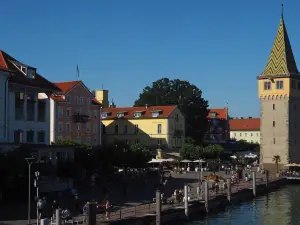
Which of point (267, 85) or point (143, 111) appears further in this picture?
point (143, 111)

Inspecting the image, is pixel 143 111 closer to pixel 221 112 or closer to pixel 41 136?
pixel 221 112

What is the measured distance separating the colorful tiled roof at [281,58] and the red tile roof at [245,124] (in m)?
62.7

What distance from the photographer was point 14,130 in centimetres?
4675

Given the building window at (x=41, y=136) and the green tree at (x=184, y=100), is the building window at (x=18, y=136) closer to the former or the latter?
the building window at (x=41, y=136)

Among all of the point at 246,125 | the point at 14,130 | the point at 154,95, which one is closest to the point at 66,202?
the point at 14,130

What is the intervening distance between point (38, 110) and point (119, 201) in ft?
40.0

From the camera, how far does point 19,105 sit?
47.6 meters

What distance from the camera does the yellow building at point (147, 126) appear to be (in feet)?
317

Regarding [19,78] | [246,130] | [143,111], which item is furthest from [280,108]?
[246,130]

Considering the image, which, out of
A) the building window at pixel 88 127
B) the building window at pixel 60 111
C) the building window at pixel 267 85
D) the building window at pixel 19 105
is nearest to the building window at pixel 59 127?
the building window at pixel 60 111

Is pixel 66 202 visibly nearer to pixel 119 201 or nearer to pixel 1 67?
pixel 119 201

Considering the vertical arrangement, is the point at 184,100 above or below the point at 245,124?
above

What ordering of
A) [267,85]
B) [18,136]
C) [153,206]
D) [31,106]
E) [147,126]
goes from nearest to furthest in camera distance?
[153,206]
[18,136]
[31,106]
[267,85]
[147,126]

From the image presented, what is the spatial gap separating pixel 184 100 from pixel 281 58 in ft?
73.6
